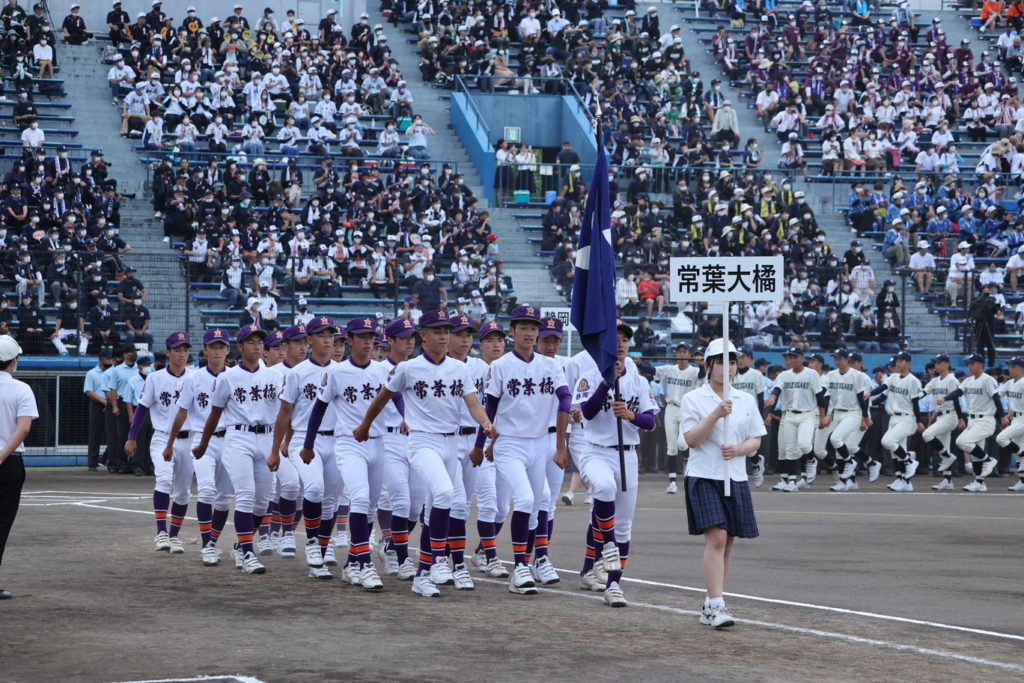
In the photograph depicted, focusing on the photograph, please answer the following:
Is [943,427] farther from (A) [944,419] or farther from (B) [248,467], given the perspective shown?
(B) [248,467]

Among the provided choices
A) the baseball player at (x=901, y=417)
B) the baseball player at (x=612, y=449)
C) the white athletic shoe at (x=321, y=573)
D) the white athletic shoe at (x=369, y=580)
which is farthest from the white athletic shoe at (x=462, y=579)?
the baseball player at (x=901, y=417)

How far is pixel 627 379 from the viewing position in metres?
12.4

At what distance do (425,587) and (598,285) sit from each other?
3.00 m

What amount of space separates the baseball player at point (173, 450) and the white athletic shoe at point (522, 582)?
436 cm

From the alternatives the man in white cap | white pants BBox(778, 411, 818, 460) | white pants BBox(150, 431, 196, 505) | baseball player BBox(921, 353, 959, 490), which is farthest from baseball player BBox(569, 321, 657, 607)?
baseball player BBox(921, 353, 959, 490)

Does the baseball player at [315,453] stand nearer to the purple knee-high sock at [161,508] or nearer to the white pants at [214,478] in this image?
the white pants at [214,478]

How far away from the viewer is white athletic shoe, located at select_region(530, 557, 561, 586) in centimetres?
1249

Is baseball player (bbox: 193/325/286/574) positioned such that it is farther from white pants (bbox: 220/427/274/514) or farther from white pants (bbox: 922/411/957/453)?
white pants (bbox: 922/411/957/453)

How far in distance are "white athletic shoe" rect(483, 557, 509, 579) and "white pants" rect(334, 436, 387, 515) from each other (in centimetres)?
118

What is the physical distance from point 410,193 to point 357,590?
23009mm

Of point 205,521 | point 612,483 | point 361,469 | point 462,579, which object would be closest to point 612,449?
point 612,483

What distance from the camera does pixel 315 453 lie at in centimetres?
1341

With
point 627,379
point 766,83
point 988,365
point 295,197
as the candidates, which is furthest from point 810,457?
point 766,83

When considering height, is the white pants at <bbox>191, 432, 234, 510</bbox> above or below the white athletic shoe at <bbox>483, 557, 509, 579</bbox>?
above
